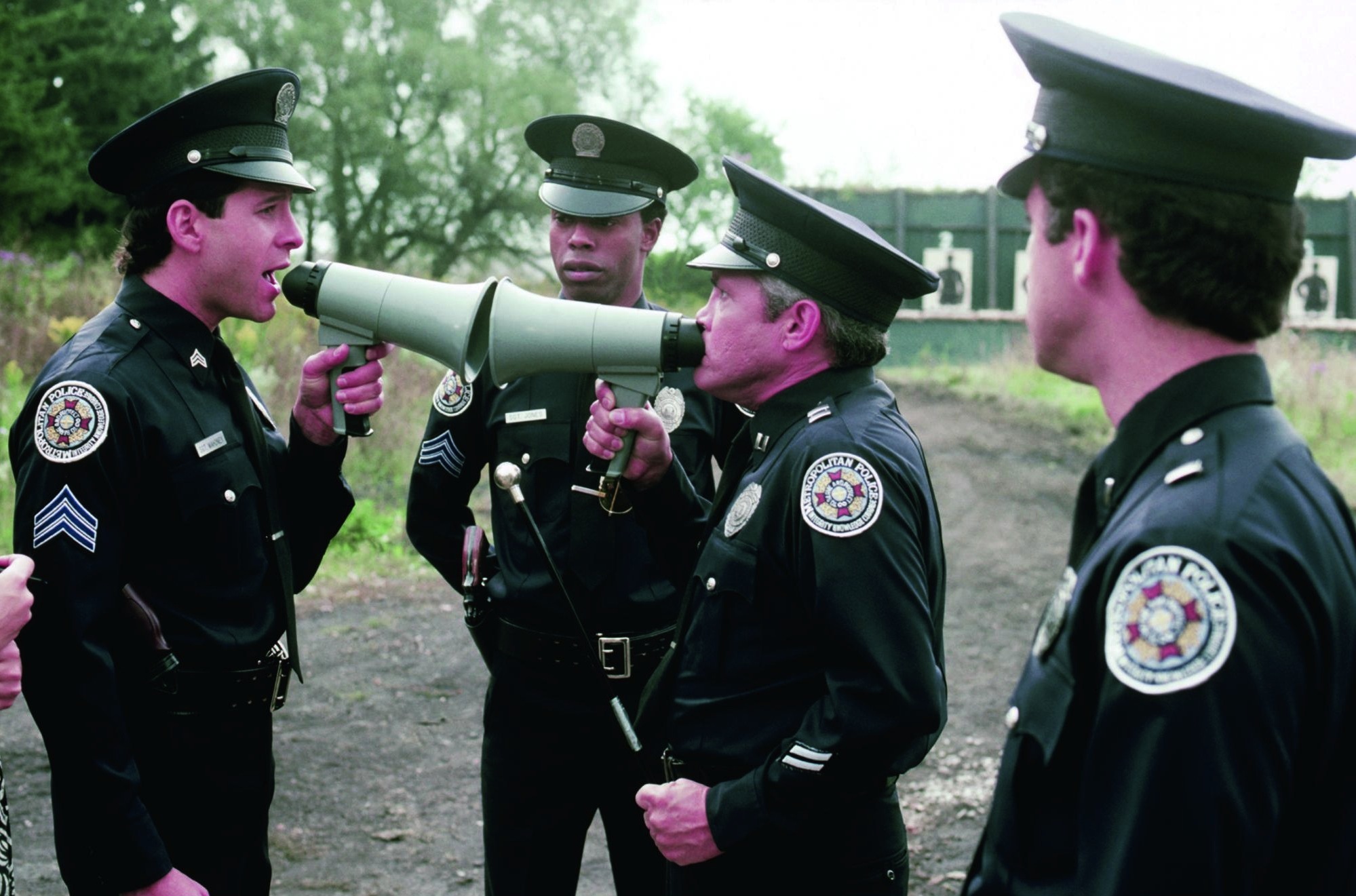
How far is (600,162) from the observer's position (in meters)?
3.88

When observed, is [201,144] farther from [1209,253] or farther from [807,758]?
[1209,253]

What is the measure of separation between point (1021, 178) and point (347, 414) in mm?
1936

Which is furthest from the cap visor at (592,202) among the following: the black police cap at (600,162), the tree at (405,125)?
the tree at (405,125)

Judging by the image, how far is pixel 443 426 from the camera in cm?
379

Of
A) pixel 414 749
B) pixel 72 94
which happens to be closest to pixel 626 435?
pixel 414 749

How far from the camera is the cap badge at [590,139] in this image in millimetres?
3873

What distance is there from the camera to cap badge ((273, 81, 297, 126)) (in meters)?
3.11

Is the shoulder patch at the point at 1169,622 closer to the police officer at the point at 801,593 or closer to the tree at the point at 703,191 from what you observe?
the police officer at the point at 801,593

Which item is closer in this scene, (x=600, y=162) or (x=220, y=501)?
(x=220, y=501)

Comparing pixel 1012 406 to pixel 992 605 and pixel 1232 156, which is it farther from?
pixel 1232 156

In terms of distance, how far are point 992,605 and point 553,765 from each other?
17.0 feet

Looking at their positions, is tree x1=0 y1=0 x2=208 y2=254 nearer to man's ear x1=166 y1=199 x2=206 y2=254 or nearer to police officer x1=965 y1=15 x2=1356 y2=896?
man's ear x1=166 y1=199 x2=206 y2=254

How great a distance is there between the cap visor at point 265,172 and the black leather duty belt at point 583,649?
4.66 feet

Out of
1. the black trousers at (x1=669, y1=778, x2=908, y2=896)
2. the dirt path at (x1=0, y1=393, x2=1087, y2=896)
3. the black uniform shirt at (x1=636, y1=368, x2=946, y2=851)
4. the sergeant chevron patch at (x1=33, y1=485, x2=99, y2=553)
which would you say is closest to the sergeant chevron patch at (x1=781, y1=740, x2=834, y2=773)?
the black uniform shirt at (x1=636, y1=368, x2=946, y2=851)
